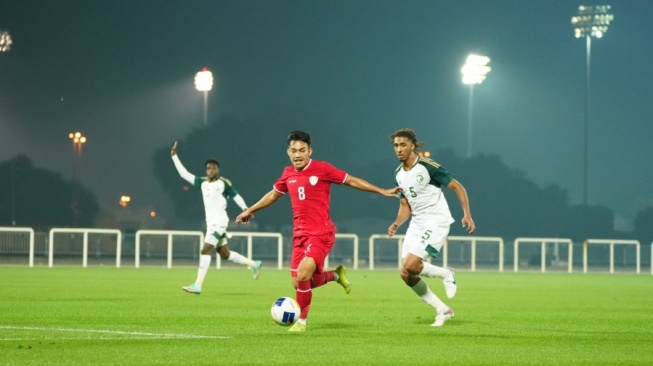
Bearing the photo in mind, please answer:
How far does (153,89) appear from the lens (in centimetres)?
10812

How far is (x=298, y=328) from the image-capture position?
1238cm

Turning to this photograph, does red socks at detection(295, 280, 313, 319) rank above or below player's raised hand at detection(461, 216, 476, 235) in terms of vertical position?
below

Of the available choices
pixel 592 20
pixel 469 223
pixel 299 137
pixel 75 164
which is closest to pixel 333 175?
pixel 299 137

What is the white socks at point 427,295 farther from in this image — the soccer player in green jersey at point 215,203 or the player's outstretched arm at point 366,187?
the soccer player in green jersey at point 215,203

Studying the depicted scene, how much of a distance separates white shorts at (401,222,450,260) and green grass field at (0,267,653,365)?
915mm

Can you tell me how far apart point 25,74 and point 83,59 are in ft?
25.5

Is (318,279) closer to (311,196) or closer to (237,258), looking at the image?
(311,196)

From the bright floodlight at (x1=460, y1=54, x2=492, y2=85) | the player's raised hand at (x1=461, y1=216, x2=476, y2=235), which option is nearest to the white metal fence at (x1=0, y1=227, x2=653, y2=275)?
the bright floodlight at (x1=460, y1=54, x2=492, y2=85)

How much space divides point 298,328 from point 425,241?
2.67 metres

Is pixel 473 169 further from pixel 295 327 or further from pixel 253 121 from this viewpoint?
pixel 295 327

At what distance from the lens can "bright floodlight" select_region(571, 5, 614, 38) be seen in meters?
77.4

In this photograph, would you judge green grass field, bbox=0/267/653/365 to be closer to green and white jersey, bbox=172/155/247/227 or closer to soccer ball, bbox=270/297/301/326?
soccer ball, bbox=270/297/301/326

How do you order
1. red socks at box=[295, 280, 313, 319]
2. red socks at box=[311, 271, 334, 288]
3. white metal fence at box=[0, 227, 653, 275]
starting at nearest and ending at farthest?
red socks at box=[295, 280, 313, 319], red socks at box=[311, 271, 334, 288], white metal fence at box=[0, 227, 653, 275]

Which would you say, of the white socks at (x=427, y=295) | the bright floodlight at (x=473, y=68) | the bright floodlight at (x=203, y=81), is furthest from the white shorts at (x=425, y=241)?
the bright floodlight at (x=473, y=68)
